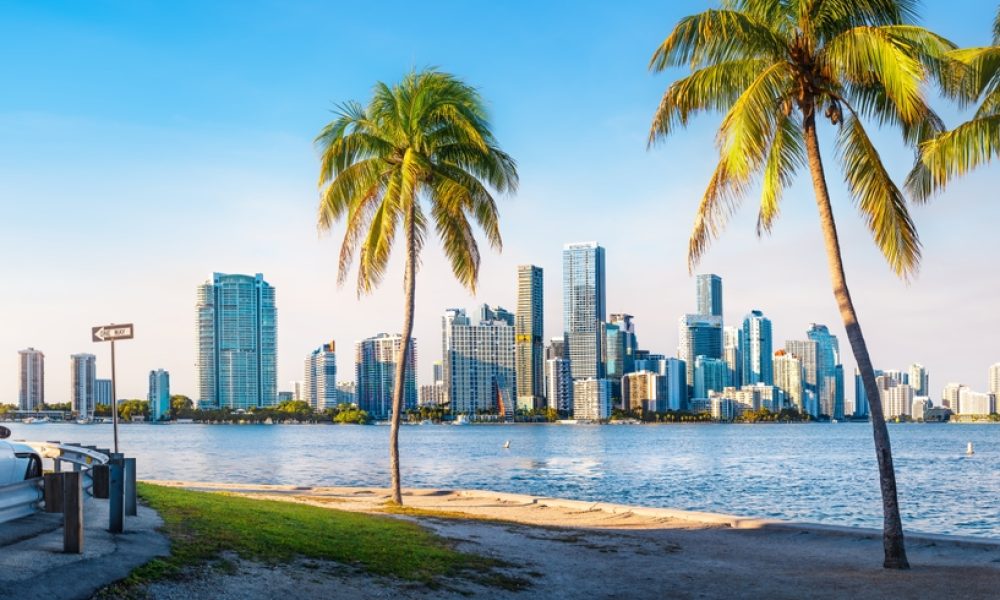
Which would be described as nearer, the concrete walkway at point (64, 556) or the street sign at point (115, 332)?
the concrete walkway at point (64, 556)

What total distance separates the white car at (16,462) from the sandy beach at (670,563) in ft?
8.26

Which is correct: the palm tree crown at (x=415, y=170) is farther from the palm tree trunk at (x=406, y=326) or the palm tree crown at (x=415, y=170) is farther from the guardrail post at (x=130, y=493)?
the guardrail post at (x=130, y=493)

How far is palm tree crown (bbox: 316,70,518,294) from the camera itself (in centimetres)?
2314

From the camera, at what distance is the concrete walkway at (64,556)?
789cm

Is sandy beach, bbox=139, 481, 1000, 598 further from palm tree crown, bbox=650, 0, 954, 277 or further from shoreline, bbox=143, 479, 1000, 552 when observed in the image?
palm tree crown, bbox=650, 0, 954, 277

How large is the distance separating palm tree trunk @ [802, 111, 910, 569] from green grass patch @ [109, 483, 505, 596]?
6.59 m

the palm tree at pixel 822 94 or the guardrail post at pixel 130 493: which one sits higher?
the palm tree at pixel 822 94

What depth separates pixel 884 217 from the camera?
1571 cm

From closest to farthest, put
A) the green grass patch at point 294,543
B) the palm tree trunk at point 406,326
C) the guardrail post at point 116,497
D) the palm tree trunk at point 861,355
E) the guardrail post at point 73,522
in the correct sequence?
1. the guardrail post at point 73,522
2. the green grass patch at point 294,543
3. the guardrail post at point 116,497
4. the palm tree trunk at point 861,355
5. the palm tree trunk at point 406,326

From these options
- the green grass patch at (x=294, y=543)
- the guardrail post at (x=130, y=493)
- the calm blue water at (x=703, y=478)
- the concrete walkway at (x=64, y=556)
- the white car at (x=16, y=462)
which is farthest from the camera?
the calm blue water at (x=703, y=478)

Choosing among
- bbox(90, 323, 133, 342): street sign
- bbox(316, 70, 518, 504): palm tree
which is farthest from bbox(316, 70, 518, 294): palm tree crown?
bbox(90, 323, 133, 342): street sign

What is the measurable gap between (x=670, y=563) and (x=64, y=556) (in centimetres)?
956

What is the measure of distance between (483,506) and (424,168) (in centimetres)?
978

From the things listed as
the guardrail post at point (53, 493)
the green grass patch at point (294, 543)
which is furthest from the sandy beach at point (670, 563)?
the guardrail post at point (53, 493)
